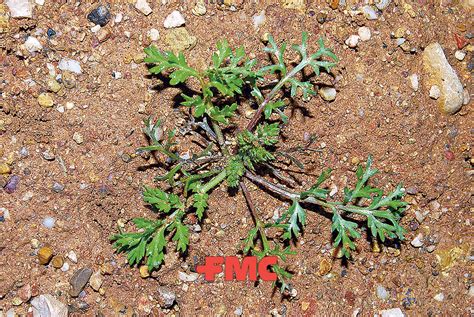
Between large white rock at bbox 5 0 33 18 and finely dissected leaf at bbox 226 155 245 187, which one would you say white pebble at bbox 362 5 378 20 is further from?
large white rock at bbox 5 0 33 18

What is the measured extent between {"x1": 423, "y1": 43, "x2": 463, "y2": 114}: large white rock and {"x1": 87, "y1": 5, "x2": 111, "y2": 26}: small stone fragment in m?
2.43

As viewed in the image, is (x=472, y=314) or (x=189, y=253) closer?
(x=189, y=253)

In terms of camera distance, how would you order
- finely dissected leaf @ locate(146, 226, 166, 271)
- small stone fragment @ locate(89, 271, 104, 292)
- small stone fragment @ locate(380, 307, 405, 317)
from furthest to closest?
small stone fragment @ locate(380, 307, 405, 317), small stone fragment @ locate(89, 271, 104, 292), finely dissected leaf @ locate(146, 226, 166, 271)

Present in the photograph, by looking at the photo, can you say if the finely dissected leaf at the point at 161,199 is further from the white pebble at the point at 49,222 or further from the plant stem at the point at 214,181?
the white pebble at the point at 49,222

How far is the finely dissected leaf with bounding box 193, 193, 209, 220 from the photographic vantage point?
13.4ft

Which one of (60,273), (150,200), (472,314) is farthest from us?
(472,314)

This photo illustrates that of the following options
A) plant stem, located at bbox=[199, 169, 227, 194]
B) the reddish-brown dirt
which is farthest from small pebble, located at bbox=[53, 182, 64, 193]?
plant stem, located at bbox=[199, 169, 227, 194]

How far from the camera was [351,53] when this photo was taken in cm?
450

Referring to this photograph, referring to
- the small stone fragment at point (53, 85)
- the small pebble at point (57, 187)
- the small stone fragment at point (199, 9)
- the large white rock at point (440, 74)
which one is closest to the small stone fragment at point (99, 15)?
the small stone fragment at point (53, 85)

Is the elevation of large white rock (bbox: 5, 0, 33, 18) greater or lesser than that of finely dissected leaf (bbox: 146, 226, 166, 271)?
greater

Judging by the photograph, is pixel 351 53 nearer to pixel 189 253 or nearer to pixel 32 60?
pixel 189 253

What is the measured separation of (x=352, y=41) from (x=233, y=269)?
6.42 ft

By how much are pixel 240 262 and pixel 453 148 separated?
1917mm

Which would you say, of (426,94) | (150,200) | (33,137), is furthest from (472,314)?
(33,137)
